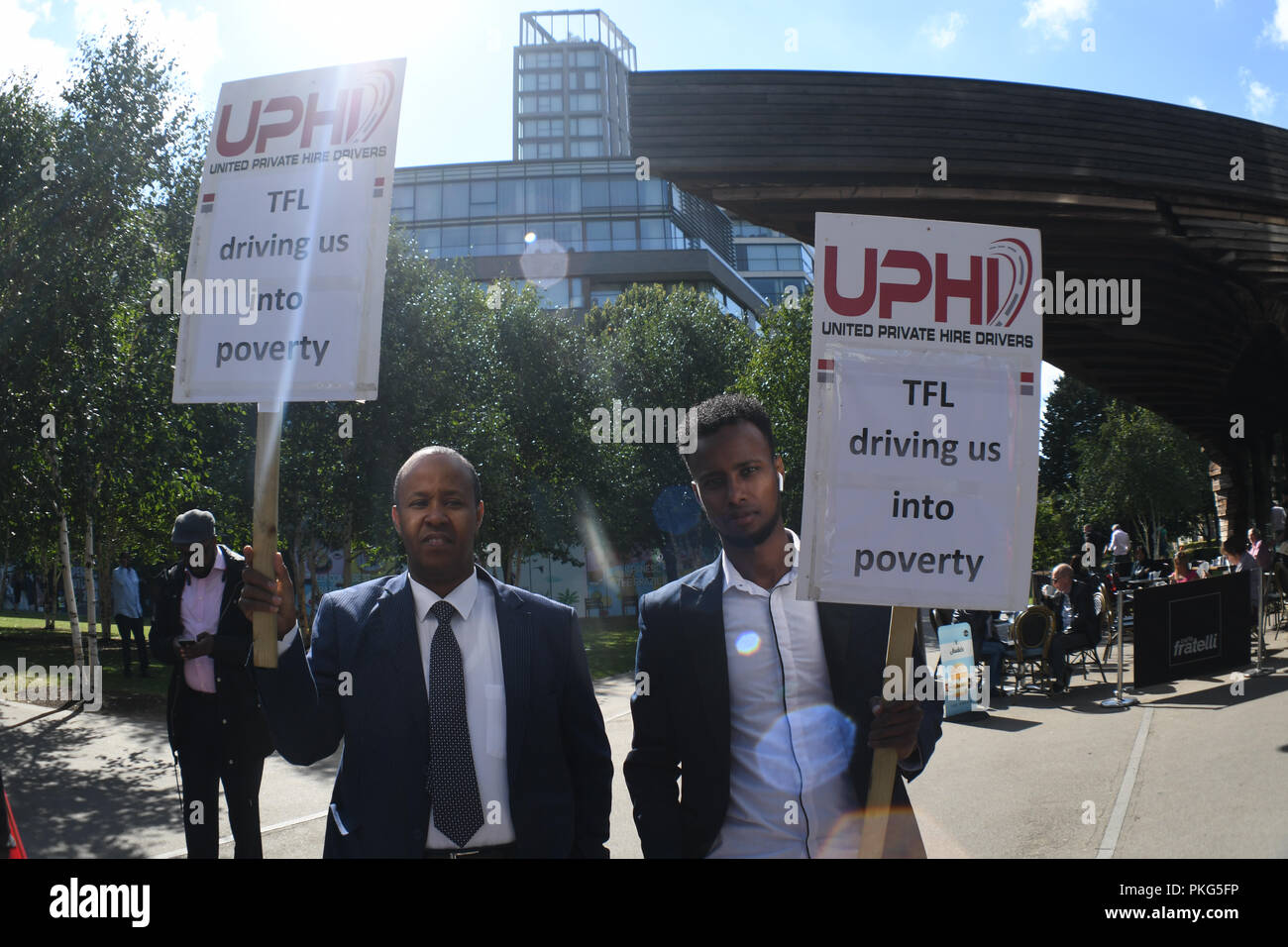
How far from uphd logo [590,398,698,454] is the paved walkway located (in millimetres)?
23594

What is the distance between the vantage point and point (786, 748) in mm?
2764

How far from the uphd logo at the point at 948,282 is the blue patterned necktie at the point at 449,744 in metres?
1.42

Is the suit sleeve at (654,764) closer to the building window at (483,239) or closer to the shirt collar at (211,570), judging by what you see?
the shirt collar at (211,570)

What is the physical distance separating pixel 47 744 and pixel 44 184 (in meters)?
6.83

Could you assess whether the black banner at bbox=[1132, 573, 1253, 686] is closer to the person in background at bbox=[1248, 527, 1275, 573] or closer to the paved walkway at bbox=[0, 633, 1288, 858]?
the paved walkway at bbox=[0, 633, 1288, 858]

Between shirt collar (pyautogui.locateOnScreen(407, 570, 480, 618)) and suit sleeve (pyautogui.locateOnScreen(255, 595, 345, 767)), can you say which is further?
shirt collar (pyautogui.locateOnScreen(407, 570, 480, 618))

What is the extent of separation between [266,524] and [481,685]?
732mm

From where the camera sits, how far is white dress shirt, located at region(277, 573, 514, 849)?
275cm

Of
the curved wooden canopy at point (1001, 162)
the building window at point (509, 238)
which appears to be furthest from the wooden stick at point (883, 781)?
the building window at point (509, 238)

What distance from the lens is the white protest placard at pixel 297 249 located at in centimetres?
296

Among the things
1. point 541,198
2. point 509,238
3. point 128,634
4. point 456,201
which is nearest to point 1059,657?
point 128,634

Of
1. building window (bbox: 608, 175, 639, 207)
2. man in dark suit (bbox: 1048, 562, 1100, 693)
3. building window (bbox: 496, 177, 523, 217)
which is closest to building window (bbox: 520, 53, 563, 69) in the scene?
building window (bbox: 496, 177, 523, 217)
